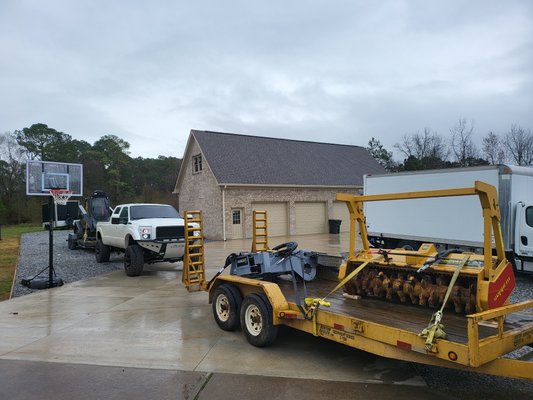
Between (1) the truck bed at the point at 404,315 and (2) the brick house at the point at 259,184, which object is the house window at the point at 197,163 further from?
(1) the truck bed at the point at 404,315

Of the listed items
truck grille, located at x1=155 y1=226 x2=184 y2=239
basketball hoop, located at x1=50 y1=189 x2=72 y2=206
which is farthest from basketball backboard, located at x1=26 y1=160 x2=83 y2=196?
truck grille, located at x1=155 y1=226 x2=184 y2=239

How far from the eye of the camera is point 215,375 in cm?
512

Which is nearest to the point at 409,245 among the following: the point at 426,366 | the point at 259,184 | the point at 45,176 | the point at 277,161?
the point at 426,366

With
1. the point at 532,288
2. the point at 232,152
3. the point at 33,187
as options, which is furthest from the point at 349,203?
the point at 232,152

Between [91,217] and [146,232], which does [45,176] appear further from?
[91,217]

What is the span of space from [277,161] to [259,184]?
4080 millimetres

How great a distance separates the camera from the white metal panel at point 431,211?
1262cm

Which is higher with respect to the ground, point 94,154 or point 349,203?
point 94,154

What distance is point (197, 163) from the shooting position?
1105 inches

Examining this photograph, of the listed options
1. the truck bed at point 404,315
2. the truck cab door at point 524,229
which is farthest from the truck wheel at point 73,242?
the truck cab door at point 524,229

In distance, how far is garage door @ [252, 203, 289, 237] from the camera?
2642cm

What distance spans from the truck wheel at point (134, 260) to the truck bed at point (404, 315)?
763 centimetres

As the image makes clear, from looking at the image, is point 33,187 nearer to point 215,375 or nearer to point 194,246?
point 194,246

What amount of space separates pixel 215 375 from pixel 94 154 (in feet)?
182
